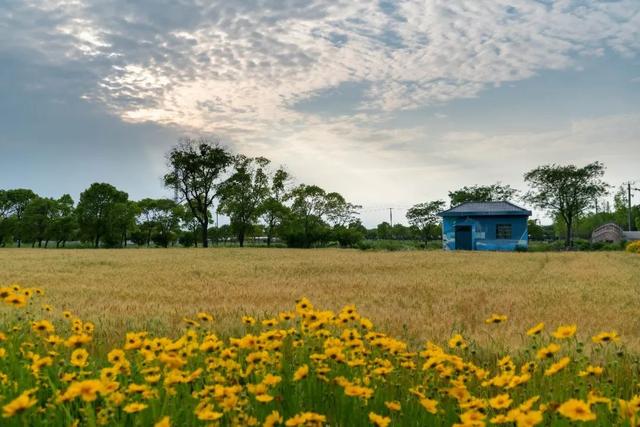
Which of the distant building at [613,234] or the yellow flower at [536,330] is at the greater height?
the distant building at [613,234]

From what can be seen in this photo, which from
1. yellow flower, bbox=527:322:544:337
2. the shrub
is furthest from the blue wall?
yellow flower, bbox=527:322:544:337

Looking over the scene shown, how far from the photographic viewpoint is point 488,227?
46.0 meters

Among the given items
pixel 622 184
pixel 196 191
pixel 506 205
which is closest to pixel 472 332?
pixel 506 205

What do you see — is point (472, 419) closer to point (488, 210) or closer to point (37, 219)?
point (488, 210)

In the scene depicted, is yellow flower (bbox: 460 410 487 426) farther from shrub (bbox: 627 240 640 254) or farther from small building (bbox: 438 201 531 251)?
small building (bbox: 438 201 531 251)

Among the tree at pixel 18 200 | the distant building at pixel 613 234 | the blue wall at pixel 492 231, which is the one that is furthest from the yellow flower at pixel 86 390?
the tree at pixel 18 200

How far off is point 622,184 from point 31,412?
85.9m

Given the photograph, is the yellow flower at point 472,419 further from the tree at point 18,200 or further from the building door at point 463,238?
the tree at point 18,200

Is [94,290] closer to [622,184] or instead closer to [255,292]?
[255,292]

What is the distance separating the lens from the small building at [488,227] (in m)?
45.2

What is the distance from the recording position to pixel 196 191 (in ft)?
185

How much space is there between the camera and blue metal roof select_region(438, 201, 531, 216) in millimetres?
44750

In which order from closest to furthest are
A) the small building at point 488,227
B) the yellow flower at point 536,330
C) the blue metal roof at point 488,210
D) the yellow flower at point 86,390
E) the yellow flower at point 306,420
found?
the yellow flower at point 306,420
the yellow flower at point 86,390
the yellow flower at point 536,330
the blue metal roof at point 488,210
the small building at point 488,227

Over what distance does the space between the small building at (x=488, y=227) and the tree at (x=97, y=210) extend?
43153mm
